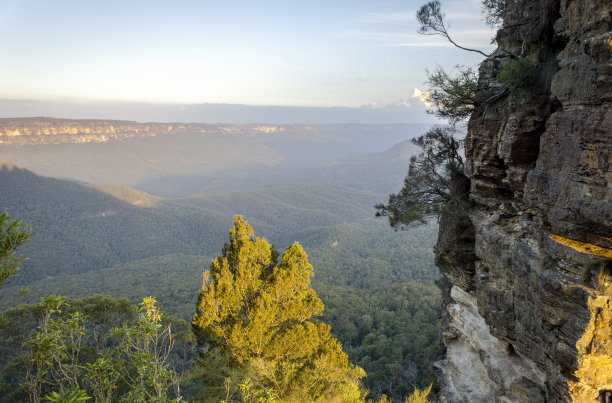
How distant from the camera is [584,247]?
7.35 metres

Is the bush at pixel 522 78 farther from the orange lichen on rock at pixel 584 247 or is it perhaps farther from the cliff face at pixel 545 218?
the orange lichen on rock at pixel 584 247

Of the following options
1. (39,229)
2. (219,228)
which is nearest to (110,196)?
(39,229)

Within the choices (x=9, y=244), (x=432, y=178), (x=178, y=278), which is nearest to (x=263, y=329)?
(x=9, y=244)

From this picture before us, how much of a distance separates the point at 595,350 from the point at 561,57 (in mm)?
6935

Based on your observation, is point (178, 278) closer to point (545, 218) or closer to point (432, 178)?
point (432, 178)

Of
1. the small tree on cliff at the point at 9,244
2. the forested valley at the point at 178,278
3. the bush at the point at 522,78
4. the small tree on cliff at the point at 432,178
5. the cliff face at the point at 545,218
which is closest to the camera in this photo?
the small tree on cliff at the point at 9,244

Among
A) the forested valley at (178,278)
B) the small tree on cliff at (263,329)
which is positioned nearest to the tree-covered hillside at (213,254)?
the forested valley at (178,278)

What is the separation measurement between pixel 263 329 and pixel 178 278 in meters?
68.0

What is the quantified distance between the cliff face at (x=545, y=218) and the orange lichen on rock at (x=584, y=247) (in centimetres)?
2

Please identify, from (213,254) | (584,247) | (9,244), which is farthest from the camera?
(213,254)

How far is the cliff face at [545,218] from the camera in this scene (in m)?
7.01

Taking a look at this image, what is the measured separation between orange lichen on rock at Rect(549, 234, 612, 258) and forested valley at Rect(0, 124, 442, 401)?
326 inches

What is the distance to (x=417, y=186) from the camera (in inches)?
577

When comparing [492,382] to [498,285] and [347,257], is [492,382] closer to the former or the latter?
[498,285]
